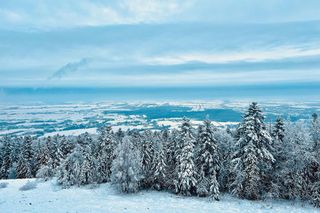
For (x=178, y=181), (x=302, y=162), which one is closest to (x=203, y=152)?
(x=178, y=181)

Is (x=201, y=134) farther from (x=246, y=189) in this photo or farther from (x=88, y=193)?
(x=88, y=193)

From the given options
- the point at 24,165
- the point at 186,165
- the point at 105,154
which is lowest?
the point at 24,165

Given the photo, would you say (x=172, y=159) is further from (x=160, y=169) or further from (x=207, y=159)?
(x=207, y=159)

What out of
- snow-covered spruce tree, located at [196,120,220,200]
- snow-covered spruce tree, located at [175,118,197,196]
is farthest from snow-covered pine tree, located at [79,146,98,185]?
snow-covered spruce tree, located at [196,120,220,200]

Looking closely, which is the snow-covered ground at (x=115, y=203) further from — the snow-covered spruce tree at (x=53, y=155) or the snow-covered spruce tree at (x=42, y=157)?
the snow-covered spruce tree at (x=42, y=157)

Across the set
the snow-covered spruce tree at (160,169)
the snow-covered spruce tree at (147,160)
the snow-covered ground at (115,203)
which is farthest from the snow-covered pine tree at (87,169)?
the snow-covered spruce tree at (160,169)

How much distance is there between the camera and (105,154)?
164 ft

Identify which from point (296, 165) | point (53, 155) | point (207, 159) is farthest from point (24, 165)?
point (296, 165)

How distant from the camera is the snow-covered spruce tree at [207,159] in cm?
3769

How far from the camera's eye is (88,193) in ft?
130

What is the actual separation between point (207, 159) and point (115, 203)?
12378 mm

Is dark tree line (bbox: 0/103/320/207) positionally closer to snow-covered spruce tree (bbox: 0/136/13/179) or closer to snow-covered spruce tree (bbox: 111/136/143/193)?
snow-covered spruce tree (bbox: 111/136/143/193)

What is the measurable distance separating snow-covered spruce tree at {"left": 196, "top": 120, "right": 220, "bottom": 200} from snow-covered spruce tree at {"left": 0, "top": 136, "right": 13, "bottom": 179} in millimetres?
46393

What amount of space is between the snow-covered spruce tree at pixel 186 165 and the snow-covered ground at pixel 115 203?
1.55m
